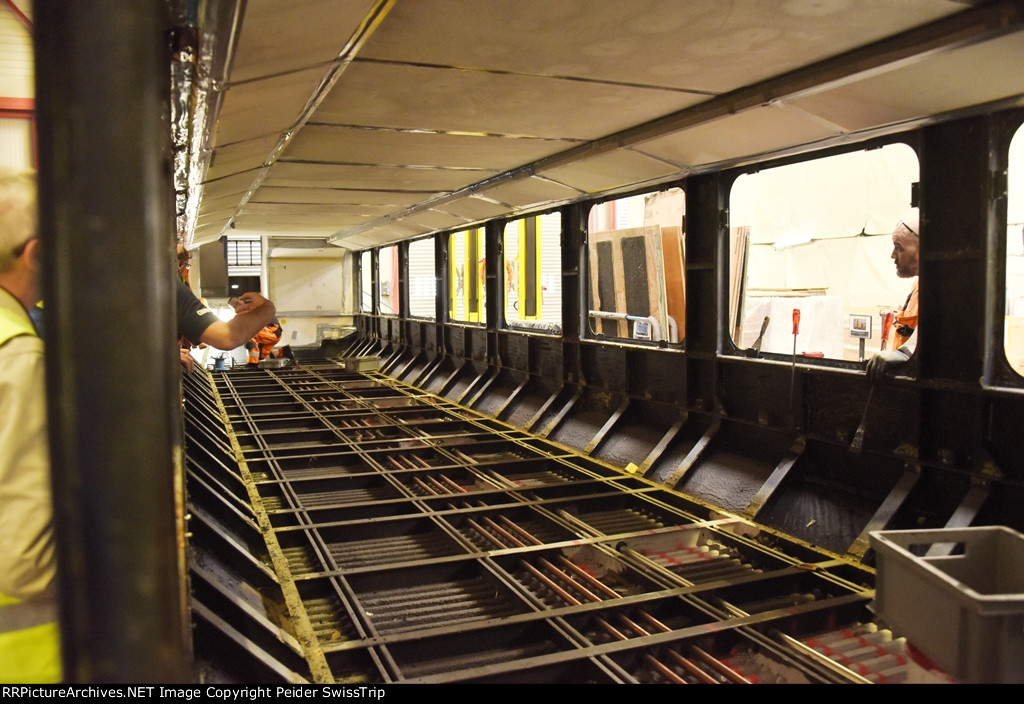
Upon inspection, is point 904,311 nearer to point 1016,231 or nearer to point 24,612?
point 24,612

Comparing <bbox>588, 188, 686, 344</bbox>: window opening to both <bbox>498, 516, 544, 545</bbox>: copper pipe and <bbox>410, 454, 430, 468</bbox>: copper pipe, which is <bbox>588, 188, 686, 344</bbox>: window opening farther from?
<bbox>498, 516, 544, 545</bbox>: copper pipe

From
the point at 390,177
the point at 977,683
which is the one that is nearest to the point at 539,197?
the point at 390,177

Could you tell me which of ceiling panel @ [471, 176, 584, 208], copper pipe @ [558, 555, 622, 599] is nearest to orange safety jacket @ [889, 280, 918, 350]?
copper pipe @ [558, 555, 622, 599]

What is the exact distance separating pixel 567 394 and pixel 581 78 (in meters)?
4.57

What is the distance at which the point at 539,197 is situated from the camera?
805 centimetres

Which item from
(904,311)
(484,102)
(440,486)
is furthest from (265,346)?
(904,311)

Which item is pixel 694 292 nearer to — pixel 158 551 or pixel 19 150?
pixel 19 150

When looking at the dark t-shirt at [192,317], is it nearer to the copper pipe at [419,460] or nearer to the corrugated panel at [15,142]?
the corrugated panel at [15,142]

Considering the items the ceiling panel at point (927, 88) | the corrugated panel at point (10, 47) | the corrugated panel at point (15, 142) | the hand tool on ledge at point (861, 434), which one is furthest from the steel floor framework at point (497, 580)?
the ceiling panel at point (927, 88)

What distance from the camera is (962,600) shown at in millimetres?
2383

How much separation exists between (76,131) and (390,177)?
6821 mm

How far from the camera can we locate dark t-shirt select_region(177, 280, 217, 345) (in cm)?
329

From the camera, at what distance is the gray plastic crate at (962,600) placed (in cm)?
234

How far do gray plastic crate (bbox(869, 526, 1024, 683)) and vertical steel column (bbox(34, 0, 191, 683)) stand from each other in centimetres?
235
